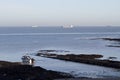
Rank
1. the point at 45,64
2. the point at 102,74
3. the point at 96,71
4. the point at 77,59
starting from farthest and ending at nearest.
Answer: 1. the point at 77,59
2. the point at 45,64
3. the point at 96,71
4. the point at 102,74

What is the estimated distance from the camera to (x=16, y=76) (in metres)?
31.3

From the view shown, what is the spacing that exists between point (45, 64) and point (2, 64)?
626 cm

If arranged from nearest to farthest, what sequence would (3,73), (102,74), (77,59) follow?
(3,73)
(102,74)
(77,59)

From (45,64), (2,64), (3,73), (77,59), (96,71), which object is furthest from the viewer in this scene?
(77,59)

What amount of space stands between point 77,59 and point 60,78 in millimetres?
17965

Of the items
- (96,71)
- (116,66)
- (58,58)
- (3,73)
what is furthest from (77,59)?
(3,73)

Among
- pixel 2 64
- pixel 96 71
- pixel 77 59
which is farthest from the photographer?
pixel 77 59

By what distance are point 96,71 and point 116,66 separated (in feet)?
15.1

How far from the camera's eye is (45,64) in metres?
45.2

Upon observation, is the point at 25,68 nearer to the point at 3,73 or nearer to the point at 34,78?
the point at 3,73

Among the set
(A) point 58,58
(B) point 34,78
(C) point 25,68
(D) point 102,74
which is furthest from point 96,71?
(A) point 58,58

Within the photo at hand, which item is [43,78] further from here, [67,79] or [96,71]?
[96,71]

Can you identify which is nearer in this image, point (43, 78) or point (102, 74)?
point (43, 78)

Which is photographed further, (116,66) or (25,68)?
(116,66)
